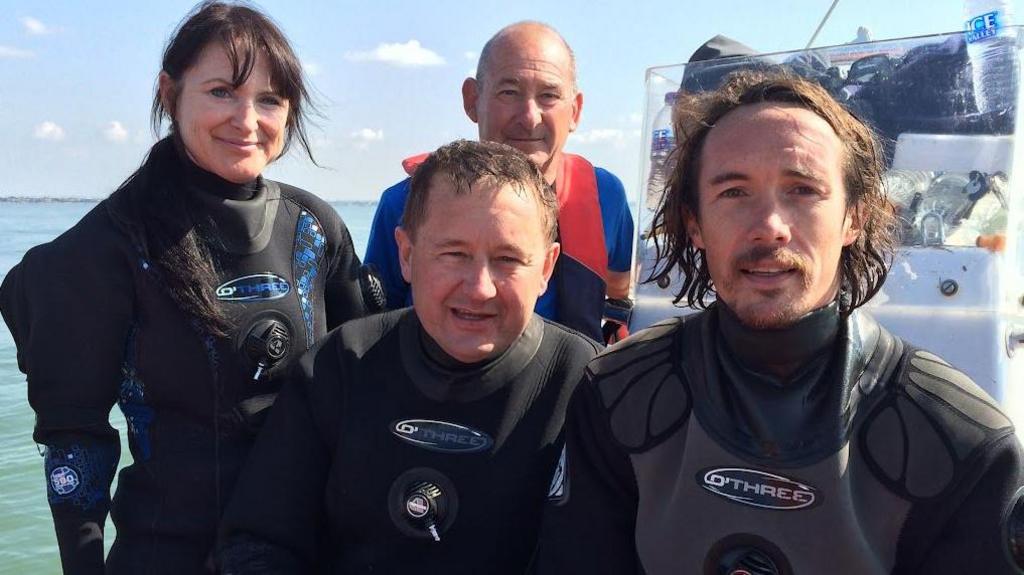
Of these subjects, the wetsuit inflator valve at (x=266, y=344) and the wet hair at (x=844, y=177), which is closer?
the wet hair at (x=844, y=177)

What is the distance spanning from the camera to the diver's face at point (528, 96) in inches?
110

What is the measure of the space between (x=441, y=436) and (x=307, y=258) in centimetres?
74

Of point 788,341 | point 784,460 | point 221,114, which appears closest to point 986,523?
point 784,460

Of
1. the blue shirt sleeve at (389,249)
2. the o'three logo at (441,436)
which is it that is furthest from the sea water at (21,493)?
the o'three logo at (441,436)

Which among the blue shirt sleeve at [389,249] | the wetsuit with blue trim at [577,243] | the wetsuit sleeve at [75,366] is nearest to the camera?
the wetsuit sleeve at [75,366]

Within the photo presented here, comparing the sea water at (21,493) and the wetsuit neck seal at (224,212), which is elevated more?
the wetsuit neck seal at (224,212)

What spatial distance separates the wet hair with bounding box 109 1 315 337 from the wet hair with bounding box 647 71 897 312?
109 centimetres

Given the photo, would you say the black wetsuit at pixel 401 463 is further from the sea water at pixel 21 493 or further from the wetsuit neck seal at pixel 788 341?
the sea water at pixel 21 493

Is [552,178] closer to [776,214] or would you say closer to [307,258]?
[307,258]

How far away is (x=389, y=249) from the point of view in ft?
9.57

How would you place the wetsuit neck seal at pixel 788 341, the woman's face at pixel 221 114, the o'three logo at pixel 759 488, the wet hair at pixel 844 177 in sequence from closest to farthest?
1. the o'three logo at pixel 759 488
2. the wetsuit neck seal at pixel 788 341
3. the wet hair at pixel 844 177
4. the woman's face at pixel 221 114

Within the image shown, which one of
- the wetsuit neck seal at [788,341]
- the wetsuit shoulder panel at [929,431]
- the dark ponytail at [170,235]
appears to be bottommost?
the wetsuit shoulder panel at [929,431]

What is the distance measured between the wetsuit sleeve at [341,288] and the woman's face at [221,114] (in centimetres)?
36

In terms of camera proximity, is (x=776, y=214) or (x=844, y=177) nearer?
(x=776, y=214)
